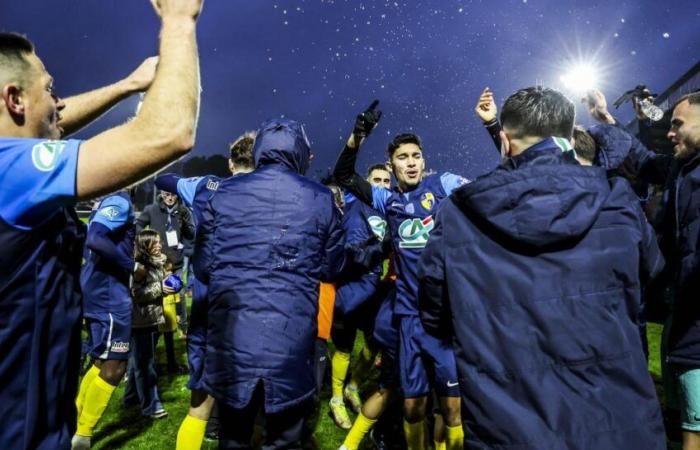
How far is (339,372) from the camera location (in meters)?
5.84

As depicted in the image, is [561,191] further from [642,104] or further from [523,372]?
[642,104]

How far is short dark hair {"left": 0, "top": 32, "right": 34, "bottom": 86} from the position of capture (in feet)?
4.97

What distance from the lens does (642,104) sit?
4.74 meters

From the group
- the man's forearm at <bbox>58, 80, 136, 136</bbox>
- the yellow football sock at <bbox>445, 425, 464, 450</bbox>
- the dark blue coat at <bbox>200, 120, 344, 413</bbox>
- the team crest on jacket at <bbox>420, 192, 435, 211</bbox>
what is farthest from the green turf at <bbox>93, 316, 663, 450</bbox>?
the man's forearm at <bbox>58, 80, 136, 136</bbox>

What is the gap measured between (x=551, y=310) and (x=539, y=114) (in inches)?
36.3

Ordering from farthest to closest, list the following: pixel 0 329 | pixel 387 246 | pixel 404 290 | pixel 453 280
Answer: pixel 387 246 < pixel 404 290 < pixel 453 280 < pixel 0 329

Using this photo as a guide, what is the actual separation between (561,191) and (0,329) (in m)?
2.08

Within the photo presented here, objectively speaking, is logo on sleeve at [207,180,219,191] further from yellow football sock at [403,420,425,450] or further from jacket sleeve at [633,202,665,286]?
jacket sleeve at [633,202,665,286]

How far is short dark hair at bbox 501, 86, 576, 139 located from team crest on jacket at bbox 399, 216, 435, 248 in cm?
201

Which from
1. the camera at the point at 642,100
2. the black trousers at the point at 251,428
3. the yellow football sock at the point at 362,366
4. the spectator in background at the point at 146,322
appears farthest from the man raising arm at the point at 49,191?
the camera at the point at 642,100

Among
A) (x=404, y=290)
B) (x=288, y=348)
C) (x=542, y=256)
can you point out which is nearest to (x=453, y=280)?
(x=542, y=256)

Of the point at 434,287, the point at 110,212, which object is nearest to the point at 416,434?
the point at 434,287

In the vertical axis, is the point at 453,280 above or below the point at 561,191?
below

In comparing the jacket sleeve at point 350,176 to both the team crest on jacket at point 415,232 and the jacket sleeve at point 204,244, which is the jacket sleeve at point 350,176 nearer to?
the team crest on jacket at point 415,232
